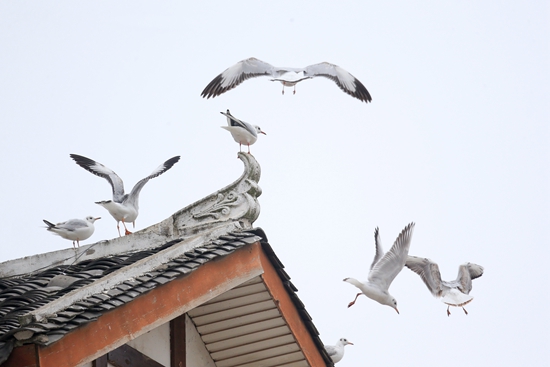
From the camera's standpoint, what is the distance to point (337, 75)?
13469 millimetres

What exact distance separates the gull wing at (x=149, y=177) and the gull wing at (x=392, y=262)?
2.44 metres

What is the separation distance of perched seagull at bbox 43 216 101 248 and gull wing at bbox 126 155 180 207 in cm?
55

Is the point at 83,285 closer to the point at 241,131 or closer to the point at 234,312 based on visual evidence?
the point at 234,312

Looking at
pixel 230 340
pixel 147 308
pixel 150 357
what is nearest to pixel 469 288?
pixel 230 340

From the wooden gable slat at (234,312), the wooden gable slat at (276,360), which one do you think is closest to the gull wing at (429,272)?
the wooden gable slat at (276,360)

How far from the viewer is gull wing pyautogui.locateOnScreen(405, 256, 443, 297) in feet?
39.7

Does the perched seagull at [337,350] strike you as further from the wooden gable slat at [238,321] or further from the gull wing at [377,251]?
the wooden gable slat at [238,321]

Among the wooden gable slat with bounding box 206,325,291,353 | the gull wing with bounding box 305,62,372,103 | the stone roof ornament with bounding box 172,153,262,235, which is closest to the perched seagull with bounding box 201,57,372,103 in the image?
the gull wing with bounding box 305,62,372,103

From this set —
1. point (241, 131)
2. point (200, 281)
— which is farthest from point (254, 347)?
point (241, 131)

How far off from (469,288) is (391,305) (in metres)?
1.84

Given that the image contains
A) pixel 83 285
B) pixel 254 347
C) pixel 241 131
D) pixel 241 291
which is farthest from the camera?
pixel 241 131

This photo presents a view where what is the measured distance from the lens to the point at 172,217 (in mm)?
7398

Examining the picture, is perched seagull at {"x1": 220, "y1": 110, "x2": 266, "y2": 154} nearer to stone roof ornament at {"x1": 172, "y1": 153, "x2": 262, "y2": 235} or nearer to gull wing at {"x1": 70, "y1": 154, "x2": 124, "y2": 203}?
gull wing at {"x1": 70, "y1": 154, "x2": 124, "y2": 203}

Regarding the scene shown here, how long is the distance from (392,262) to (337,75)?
3835 mm
